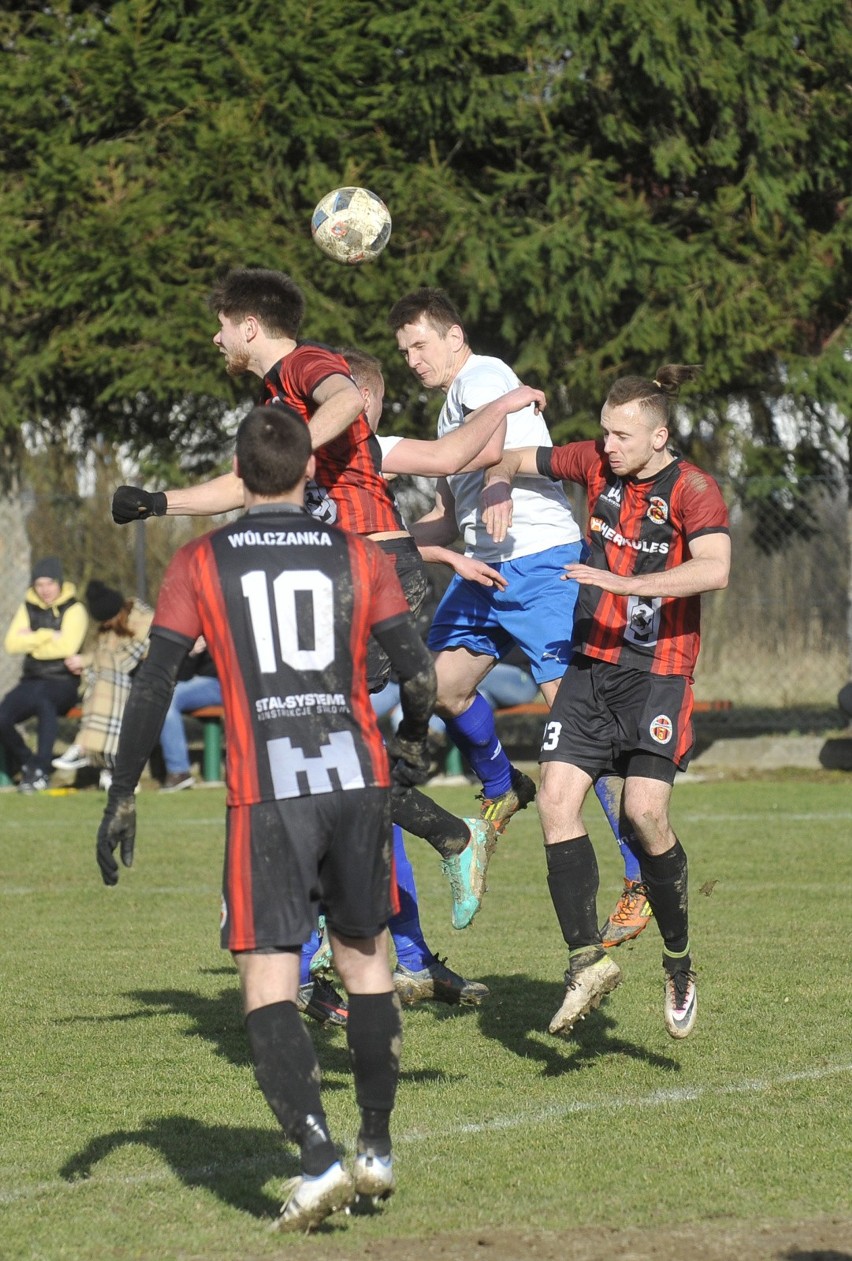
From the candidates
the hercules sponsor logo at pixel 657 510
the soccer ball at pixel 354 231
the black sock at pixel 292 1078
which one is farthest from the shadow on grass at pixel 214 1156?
the soccer ball at pixel 354 231

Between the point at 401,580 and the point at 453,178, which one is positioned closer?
the point at 401,580

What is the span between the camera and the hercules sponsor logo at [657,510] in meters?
5.62

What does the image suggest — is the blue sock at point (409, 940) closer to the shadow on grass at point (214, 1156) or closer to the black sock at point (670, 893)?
the black sock at point (670, 893)

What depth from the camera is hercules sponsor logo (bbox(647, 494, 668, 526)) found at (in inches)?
221

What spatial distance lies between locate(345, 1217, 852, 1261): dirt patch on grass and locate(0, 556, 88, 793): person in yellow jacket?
11439 mm

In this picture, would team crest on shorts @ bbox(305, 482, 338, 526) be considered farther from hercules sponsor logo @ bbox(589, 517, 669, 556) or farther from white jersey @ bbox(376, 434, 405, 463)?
hercules sponsor logo @ bbox(589, 517, 669, 556)

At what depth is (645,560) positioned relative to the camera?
5.65 metres

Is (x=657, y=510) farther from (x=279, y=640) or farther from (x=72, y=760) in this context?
(x=72, y=760)

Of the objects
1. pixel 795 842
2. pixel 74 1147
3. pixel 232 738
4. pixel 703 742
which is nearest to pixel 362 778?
pixel 232 738

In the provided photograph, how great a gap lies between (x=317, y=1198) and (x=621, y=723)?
2.30 meters

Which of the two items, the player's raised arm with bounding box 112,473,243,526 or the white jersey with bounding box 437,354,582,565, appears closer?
the player's raised arm with bounding box 112,473,243,526

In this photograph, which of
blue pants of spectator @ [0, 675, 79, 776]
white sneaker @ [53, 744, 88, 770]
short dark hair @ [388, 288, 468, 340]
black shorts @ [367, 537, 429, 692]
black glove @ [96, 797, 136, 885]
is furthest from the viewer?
blue pants of spectator @ [0, 675, 79, 776]

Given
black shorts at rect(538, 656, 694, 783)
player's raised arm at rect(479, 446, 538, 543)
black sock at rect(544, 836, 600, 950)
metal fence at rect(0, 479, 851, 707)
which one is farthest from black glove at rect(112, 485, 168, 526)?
metal fence at rect(0, 479, 851, 707)

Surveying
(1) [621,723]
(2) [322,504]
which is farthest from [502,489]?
(1) [621,723]
